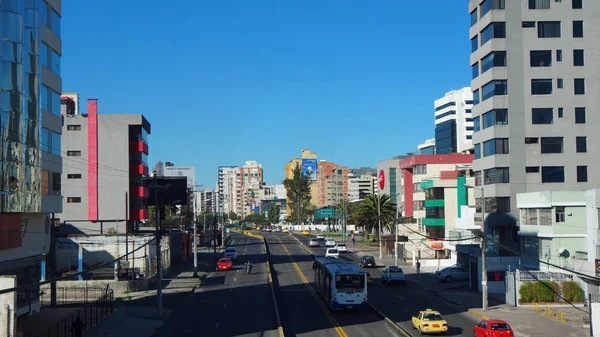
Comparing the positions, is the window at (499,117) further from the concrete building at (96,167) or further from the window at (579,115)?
the concrete building at (96,167)

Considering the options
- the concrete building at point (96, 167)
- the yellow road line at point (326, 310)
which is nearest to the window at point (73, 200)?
the concrete building at point (96, 167)

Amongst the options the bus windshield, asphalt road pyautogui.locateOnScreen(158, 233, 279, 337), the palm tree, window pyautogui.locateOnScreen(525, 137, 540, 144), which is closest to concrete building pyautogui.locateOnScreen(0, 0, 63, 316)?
asphalt road pyautogui.locateOnScreen(158, 233, 279, 337)

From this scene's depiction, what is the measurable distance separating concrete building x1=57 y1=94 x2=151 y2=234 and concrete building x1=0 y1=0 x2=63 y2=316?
39.0m

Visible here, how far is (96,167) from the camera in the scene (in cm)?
8700

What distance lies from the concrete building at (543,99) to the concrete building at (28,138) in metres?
38.4

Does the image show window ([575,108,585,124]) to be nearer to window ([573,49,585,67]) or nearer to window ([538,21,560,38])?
window ([573,49,585,67])

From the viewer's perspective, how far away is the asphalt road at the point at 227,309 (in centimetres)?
3775

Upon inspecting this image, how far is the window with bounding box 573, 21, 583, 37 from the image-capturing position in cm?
6150

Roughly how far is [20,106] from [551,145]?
45.8 m

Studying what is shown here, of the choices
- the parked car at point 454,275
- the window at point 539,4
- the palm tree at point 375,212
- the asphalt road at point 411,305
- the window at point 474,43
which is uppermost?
the window at point 539,4

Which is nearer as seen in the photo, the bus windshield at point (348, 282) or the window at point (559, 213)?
the bus windshield at point (348, 282)

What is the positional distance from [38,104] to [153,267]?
27.1 m

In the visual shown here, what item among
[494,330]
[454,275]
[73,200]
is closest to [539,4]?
[454,275]

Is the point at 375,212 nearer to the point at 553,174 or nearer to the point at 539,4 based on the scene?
the point at 553,174
